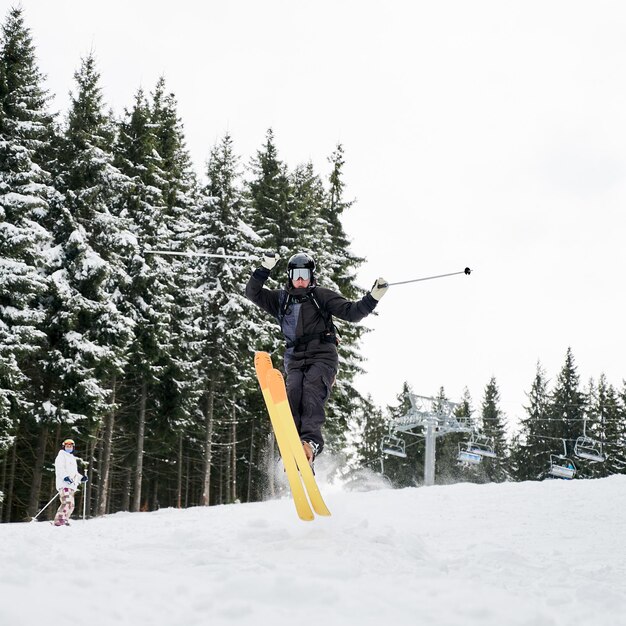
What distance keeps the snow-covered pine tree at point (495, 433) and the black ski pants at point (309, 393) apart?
194 feet

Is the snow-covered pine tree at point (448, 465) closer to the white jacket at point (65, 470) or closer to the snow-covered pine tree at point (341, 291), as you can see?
the snow-covered pine tree at point (341, 291)

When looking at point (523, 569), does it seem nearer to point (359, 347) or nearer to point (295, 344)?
point (295, 344)

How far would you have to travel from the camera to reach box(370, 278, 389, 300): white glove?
288 inches

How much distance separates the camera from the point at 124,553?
4.84 metres

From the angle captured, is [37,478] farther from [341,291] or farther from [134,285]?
[341,291]

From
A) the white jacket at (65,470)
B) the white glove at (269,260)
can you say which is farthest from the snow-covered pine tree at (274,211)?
the white glove at (269,260)

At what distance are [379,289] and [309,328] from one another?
0.90m

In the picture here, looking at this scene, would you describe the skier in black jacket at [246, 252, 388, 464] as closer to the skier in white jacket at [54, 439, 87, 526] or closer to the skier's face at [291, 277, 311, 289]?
the skier's face at [291, 277, 311, 289]

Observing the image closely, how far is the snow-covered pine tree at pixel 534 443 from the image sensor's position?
55.2 m

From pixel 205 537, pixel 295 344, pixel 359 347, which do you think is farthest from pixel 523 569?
pixel 359 347

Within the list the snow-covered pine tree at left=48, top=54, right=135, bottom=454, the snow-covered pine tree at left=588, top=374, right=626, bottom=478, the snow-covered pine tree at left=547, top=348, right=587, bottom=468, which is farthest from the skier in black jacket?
the snow-covered pine tree at left=547, top=348, right=587, bottom=468

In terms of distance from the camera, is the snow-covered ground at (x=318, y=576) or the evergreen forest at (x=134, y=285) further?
the evergreen forest at (x=134, y=285)

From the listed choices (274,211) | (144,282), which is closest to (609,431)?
(274,211)

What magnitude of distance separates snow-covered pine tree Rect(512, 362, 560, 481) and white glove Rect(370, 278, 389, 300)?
48778mm
